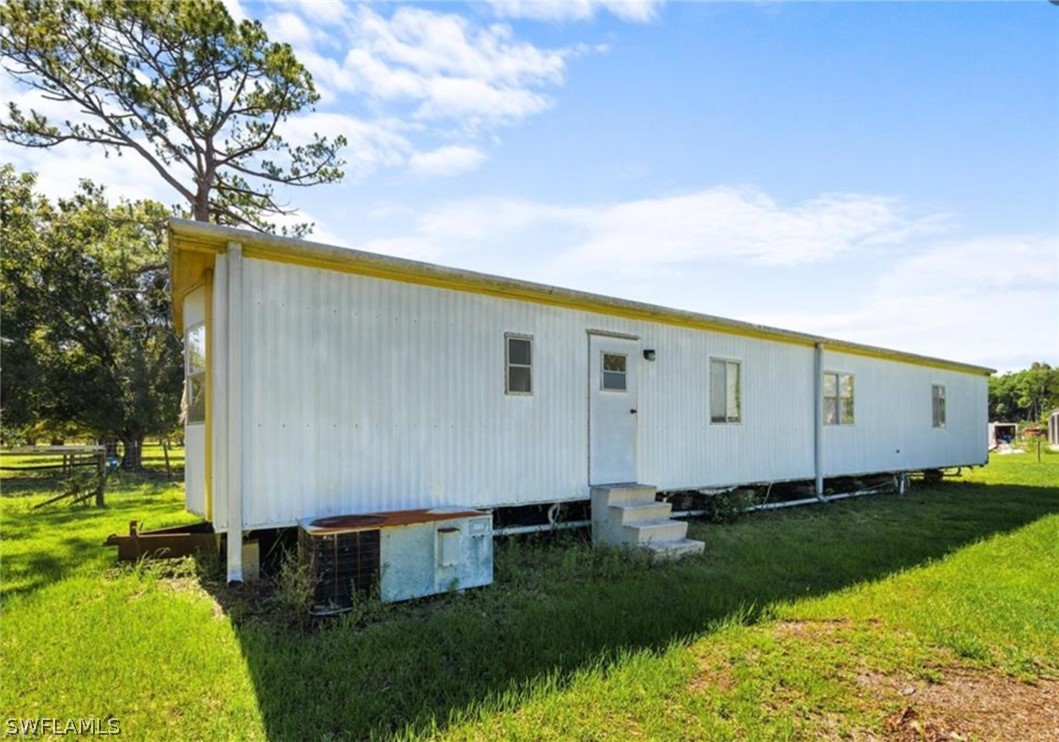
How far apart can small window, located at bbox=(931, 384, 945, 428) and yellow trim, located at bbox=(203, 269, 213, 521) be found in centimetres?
1354

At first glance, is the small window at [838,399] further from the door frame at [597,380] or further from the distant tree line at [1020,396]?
the distant tree line at [1020,396]

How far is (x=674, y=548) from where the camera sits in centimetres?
575

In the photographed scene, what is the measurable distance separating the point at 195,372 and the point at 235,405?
1615 mm

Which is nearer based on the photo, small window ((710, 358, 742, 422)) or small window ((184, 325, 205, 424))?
small window ((184, 325, 205, 424))

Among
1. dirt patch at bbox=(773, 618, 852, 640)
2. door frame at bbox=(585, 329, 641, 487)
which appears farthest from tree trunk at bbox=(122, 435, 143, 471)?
dirt patch at bbox=(773, 618, 852, 640)

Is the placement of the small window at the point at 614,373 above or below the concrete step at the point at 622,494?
above

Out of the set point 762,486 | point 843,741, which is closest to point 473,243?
point 762,486

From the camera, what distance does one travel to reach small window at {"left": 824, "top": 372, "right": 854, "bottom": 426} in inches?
396

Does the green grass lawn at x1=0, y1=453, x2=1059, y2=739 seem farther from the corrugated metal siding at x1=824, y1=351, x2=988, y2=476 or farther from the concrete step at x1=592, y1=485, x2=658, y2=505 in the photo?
the corrugated metal siding at x1=824, y1=351, x2=988, y2=476

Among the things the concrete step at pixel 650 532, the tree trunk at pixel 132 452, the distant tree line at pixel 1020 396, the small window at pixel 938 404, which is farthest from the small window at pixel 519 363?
the distant tree line at pixel 1020 396

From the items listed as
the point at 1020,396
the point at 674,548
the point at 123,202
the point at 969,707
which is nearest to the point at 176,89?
the point at 123,202

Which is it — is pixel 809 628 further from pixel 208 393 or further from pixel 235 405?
pixel 208 393

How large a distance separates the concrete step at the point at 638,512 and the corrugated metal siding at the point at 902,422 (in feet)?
16.0

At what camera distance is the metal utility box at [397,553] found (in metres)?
4.19
